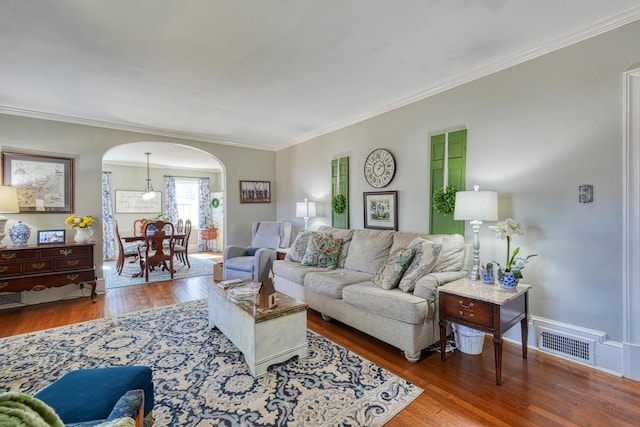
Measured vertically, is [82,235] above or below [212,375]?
above

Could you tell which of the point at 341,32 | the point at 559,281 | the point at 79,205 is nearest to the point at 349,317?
the point at 559,281

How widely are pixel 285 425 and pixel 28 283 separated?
3.94 metres

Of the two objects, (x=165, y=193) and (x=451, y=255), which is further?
(x=165, y=193)

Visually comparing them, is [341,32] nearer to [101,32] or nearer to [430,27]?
[430,27]

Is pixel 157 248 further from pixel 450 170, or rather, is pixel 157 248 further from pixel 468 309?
pixel 468 309

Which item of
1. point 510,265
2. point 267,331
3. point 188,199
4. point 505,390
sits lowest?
point 505,390

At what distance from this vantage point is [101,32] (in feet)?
7.32

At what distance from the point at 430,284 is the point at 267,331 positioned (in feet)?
4.55

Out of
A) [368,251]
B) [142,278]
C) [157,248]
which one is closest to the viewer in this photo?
[368,251]

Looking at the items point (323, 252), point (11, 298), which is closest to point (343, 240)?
point (323, 252)

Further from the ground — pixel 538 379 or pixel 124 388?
pixel 124 388

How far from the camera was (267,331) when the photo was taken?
2238mm

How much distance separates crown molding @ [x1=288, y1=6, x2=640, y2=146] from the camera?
2.13 metres

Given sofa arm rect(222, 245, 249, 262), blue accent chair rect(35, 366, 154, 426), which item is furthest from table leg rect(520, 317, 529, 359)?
sofa arm rect(222, 245, 249, 262)
